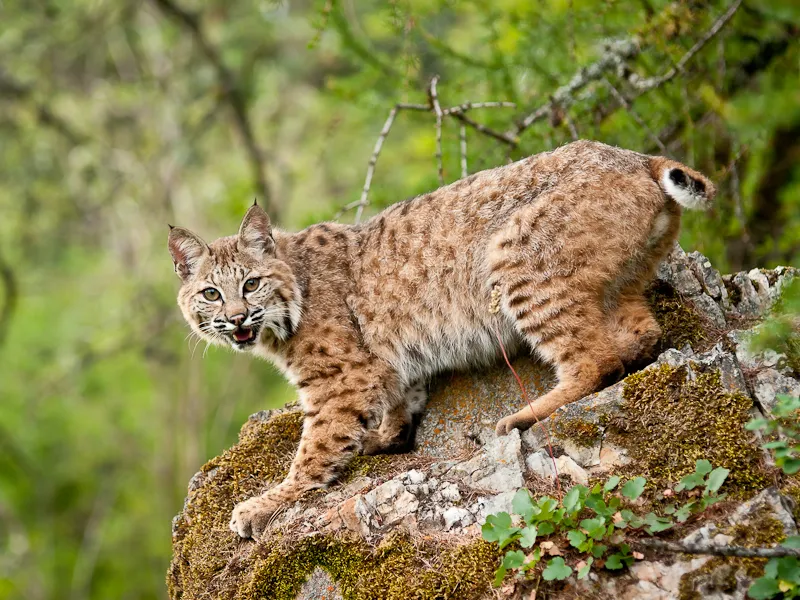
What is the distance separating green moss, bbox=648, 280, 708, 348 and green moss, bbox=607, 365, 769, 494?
692 mm

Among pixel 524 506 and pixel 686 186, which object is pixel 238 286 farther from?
pixel 686 186

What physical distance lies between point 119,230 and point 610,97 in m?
11.4

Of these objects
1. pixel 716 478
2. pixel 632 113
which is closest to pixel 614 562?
pixel 716 478

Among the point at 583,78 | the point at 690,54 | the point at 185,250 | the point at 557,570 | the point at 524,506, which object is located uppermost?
the point at 583,78

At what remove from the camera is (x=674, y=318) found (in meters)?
4.74

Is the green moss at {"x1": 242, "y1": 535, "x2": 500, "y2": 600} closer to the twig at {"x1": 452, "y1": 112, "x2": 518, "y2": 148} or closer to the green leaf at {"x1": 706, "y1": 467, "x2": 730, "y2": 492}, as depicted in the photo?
the green leaf at {"x1": 706, "y1": 467, "x2": 730, "y2": 492}

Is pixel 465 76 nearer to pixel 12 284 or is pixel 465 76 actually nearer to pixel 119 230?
pixel 12 284

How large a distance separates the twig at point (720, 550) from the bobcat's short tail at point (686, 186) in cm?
198

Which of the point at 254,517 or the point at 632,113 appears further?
the point at 632,113

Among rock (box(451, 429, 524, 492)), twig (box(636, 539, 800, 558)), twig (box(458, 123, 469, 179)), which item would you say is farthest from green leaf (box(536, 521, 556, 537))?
twig (box(458, 123, 469, 179))

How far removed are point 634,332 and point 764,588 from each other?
190 cm

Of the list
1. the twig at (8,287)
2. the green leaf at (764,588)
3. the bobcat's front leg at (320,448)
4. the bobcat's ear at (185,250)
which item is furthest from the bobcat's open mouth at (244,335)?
the twig at (8,287)

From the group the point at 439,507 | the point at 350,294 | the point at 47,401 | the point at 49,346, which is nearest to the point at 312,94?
the point at 49,346

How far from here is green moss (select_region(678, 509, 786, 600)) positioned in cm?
315
